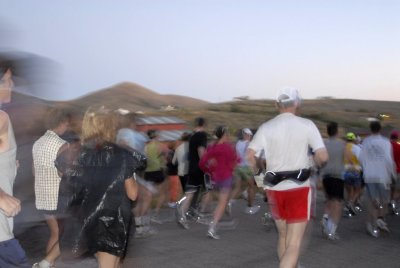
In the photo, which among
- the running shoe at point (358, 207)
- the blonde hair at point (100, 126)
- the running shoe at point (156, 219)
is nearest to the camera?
the blonde hair at point (100, 126)

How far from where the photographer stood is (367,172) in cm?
1020

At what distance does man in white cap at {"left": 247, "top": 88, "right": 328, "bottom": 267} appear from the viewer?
20.1 feet

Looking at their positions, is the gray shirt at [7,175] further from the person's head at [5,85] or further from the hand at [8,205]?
the hand at [8,205]

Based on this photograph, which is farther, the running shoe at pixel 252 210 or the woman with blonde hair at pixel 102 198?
the running shoe at pixel 252 210

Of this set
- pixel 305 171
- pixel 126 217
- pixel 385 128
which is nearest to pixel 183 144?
pixel 385 128

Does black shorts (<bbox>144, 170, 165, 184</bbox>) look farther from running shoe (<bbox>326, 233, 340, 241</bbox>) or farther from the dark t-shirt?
running shoe (<bbox>326, 233, 340, 241</bbox>)

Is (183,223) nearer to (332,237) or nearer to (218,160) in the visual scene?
(218,160)

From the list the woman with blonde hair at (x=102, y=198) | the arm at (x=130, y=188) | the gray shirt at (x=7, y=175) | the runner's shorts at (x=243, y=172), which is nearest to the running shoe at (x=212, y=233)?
the runner's shorts at (x=243, y=172)

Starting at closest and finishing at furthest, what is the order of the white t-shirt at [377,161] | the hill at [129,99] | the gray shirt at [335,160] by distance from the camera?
the hill at [129,99] → the gray shirt at [335,160] → the white t-shirt at [377,161]

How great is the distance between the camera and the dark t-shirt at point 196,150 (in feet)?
35.7

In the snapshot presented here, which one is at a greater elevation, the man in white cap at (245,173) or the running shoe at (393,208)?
the man in white cap at (245,173)

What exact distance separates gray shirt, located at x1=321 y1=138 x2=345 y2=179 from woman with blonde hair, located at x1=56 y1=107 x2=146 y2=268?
5.10 meters

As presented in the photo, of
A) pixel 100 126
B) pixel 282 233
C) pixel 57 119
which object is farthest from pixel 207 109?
pixel 100 126

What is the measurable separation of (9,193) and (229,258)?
4.86 meters
